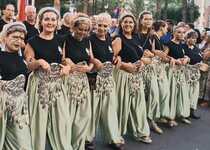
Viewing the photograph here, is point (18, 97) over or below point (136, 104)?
over

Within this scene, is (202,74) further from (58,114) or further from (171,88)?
(58,114)

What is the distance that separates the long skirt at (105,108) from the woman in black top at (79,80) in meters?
0.29

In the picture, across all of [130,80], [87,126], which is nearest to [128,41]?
[130,80]

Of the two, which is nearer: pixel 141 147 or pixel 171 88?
pixel 141 147

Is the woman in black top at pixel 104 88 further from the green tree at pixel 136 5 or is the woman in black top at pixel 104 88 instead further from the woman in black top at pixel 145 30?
the green tree at pixel 136 5

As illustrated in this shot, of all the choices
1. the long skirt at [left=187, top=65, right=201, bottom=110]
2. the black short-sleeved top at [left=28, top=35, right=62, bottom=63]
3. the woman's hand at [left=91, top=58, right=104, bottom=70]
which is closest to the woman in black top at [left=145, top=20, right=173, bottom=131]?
the long skirt at [left=187, top=65, right=201, bottom=110]

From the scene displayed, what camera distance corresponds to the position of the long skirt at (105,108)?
233 inches

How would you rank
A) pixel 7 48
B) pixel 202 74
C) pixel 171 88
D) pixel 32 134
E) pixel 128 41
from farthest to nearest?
pixel 202 74 < pixel 171 88 < pixel 128 41 < pixel 32 134 < pixel 7 48

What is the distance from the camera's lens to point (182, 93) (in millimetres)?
7934

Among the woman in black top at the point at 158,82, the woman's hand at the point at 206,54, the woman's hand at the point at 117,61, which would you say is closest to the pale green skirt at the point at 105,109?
the woman's hand at the point at 117,61

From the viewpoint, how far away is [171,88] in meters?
7.75

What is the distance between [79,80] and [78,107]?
0.32 metres

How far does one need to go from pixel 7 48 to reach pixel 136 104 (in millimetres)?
2479

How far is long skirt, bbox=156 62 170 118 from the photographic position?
24.0 feet
